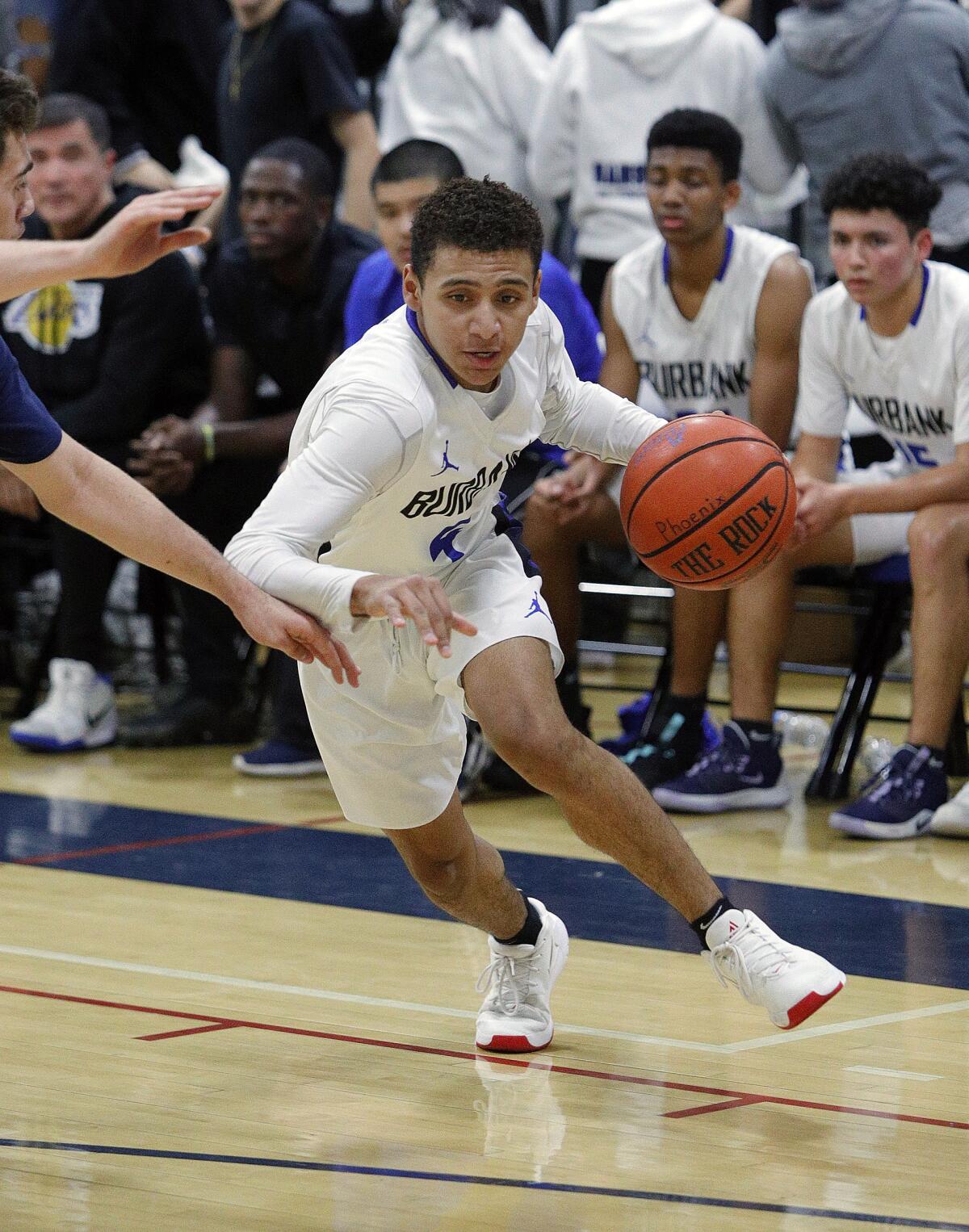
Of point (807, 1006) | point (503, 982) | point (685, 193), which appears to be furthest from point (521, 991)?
point (685, 193)

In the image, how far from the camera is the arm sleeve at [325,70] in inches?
281

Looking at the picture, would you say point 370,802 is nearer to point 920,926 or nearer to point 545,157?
point 920,926

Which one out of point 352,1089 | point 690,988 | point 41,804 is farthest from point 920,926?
point 41,804

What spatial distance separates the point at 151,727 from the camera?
687 centimetres

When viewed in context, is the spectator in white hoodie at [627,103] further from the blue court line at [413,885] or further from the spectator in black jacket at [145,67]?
the blue court line at [413,885]

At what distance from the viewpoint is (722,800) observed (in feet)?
18.7

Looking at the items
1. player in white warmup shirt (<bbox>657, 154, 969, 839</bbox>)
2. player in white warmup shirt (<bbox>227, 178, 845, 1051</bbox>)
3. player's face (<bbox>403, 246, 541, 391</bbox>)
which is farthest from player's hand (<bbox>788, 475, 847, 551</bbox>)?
player's face (<bbox>403, 246, 541, 391</bbox>)

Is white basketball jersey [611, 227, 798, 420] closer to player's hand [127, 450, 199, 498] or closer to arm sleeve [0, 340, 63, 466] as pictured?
player's hand [127, 450, 199, 498]

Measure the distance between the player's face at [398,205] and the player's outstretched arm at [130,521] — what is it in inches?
111

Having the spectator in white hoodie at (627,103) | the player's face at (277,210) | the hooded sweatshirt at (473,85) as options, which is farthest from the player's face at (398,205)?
the hooded sweatshirt at (473,85)

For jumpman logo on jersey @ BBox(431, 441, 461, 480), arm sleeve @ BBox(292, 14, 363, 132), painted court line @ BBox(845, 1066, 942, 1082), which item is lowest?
painted court line @ BBox(845, 1066, 942, 1082)

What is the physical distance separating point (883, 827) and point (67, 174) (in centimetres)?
341

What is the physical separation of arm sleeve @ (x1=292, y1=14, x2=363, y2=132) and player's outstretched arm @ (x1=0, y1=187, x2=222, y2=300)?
4518mm

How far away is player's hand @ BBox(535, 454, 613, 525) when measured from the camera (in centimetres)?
577
